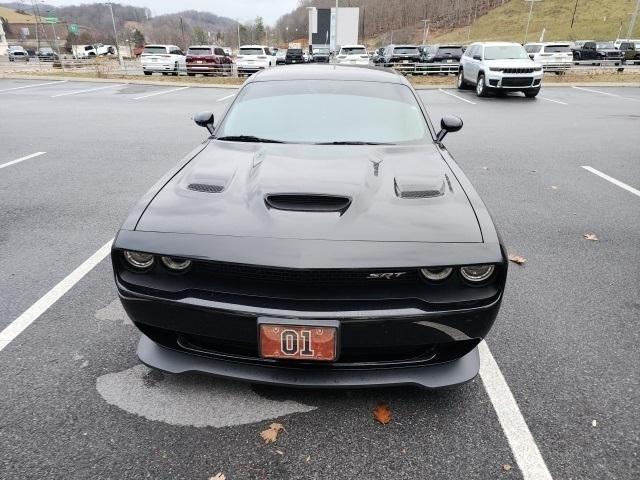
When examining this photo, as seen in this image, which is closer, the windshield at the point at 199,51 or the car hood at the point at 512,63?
the car hood at the point at 512,63

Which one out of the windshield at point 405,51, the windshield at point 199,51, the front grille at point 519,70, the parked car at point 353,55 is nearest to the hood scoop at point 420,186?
the front grille at point 519,70

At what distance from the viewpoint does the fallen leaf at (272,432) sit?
2.10m

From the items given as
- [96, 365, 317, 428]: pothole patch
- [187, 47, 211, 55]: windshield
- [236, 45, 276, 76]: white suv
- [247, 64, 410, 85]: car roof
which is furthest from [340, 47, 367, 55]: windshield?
[96, 365, 317, 428]: pothole patch

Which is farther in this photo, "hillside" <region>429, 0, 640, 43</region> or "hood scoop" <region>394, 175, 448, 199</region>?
"hillside" <region>429, 0, 640, 43</region>

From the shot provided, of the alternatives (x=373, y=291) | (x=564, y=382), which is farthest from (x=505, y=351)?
(x=373, y=291)

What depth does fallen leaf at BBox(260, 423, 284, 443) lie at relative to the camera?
82.7 inches

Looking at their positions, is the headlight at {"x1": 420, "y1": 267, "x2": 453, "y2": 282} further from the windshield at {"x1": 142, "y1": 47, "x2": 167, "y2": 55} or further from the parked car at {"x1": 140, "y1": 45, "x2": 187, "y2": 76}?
the windshield at {"x1": 142, "y1": 47, "x2": 167, "y2": 55}

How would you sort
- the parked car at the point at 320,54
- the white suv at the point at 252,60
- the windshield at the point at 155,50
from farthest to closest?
the parked car at the point at 320,54 < the windshield at the point at 155,50 < the white suv at the point at 252,60

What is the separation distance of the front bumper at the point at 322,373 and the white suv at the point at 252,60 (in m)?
21.6

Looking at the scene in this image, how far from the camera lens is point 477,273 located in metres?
2.04

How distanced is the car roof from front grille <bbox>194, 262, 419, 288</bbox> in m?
2.26

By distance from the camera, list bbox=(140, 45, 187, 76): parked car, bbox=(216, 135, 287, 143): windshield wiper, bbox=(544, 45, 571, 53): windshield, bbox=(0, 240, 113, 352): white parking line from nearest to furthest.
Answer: bbox=(0, 240, 113, 352): white parking line → bbox=(216, 135, 287, 143): windshield wiper → bbox=(140, 45, 187, 76): parked car → bbox=(544, 45, 571, 53): windshield

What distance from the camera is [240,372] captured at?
2.10 meters

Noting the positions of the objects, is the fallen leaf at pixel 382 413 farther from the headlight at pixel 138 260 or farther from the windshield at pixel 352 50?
the windshield at pixel 352 50
